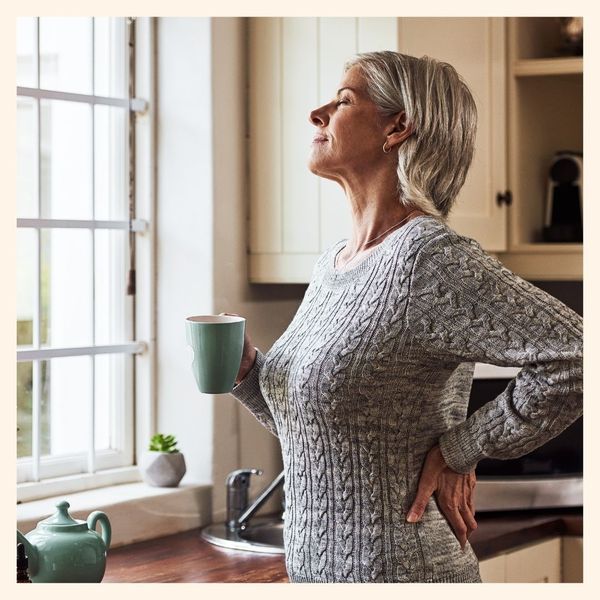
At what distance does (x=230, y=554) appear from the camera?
179 centimetres

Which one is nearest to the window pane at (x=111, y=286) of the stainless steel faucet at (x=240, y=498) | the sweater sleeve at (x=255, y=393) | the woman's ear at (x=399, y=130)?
the stainless steel faucet at (x=240, y=498)

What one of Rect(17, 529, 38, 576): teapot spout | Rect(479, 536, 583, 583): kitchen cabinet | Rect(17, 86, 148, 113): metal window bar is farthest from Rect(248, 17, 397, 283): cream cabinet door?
Rect(17, 529, 38, 576): teapot spout

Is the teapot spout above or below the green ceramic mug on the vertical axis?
below

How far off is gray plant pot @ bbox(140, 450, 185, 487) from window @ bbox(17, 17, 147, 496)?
0.09 meters

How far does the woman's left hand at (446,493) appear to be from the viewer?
111 centimetres

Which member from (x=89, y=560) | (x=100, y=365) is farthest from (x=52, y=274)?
(x=89, y=560)

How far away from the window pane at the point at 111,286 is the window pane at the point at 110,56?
0.29m

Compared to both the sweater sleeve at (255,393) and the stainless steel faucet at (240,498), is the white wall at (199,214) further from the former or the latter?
the sweater sleeve at (255,393)

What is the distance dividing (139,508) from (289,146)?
79 cm

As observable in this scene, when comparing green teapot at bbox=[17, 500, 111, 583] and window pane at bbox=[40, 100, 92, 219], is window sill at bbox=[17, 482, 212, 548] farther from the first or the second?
window pane at bbox=[40, 100, 92, 219]

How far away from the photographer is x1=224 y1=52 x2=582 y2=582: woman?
1021 millimetres

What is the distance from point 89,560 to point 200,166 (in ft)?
3.04
